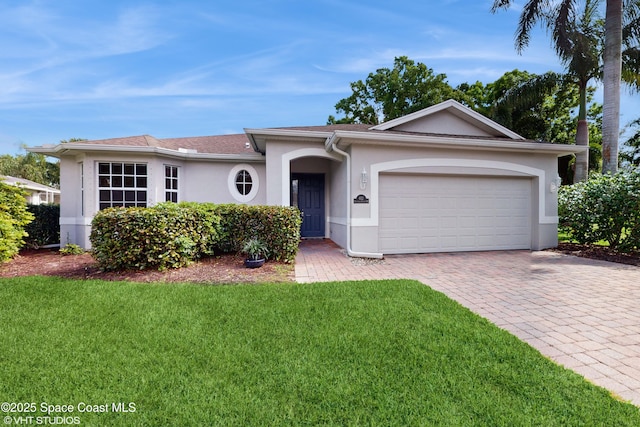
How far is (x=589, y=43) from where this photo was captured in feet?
47.2

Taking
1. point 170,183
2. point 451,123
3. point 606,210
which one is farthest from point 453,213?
point 170,183

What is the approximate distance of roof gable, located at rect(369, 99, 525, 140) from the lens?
413 inches

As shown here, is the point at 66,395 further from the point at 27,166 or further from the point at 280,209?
the point at 27,166

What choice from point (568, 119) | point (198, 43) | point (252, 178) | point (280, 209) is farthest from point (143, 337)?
point (568, 119)

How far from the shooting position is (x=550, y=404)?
228 centimetres

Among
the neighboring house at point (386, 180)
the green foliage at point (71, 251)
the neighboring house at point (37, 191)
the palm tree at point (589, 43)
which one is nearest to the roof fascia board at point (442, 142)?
the neighboring house at point (386, 180)

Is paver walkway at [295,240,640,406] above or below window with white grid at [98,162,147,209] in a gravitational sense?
below

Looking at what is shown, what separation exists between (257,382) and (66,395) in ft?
4.93

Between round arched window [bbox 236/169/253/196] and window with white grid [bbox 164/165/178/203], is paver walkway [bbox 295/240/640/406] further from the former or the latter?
window with white grid [bbox 164/165/178/203]

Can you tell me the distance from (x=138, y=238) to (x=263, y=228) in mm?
2675

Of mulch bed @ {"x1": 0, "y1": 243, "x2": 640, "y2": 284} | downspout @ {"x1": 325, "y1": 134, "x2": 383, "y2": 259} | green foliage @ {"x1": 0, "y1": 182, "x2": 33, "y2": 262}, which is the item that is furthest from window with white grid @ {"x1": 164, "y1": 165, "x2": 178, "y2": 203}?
downspout @ {"x1": 325, "y1": 134, "x2": 383, "y2": 259}

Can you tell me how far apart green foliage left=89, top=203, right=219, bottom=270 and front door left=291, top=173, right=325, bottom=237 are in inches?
240

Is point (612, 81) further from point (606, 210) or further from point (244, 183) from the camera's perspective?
point (244, 183)

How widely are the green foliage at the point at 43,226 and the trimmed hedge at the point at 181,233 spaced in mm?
6267
